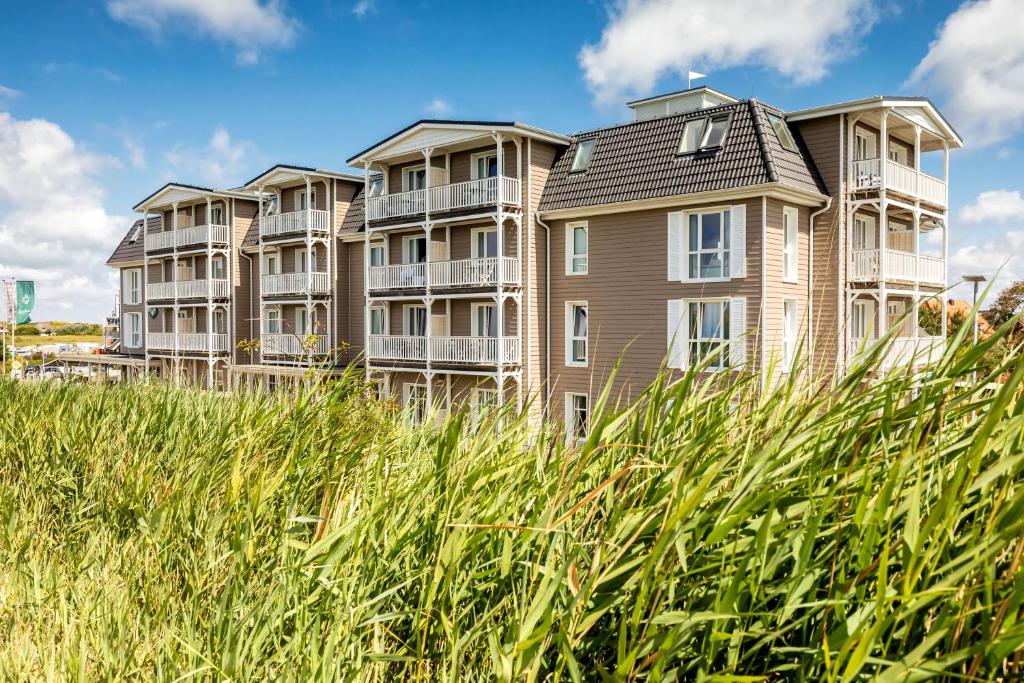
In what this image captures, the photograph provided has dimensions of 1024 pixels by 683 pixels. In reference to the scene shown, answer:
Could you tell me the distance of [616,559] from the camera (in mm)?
3057

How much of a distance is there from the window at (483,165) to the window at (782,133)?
28.9 ft

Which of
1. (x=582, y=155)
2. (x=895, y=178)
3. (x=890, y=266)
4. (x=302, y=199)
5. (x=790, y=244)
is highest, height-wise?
(x=302, y=199)

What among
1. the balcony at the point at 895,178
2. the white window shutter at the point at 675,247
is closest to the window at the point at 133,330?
the white window shutter at the point at 675,247

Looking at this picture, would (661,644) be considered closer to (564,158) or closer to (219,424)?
(219,424)

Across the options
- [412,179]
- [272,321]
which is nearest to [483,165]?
[412,179]

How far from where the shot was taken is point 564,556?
11.5ft

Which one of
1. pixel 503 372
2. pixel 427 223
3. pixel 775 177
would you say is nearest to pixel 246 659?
pixel 775 177

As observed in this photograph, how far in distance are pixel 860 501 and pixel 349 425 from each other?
499 centimetres

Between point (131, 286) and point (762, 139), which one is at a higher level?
point (762, 139)

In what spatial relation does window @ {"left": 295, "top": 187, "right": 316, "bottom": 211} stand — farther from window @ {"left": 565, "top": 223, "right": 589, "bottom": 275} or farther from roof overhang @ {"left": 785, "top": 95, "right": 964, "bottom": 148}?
roof overhang @ {"left": 785, "top": 95, "right": 964, "bottom": 148}

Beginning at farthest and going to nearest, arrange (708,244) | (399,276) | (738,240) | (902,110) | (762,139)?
(399,276), (708,244), (902,110), (738,240), (762,139)

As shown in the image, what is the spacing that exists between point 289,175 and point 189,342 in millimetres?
10306

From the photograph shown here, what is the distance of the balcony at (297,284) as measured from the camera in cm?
3066

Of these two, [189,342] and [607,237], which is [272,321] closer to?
[189,342]
